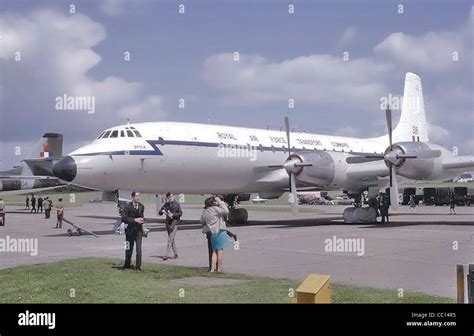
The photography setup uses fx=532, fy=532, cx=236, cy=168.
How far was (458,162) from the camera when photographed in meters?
26.6

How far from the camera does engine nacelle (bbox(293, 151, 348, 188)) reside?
86.5 feet

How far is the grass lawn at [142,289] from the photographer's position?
939 cm

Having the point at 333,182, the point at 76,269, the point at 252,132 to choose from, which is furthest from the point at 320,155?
the point at 76,269

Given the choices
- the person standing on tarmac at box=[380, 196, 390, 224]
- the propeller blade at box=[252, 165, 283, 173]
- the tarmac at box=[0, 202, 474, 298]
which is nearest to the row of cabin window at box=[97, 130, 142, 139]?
the tarmac at box=[0, 202, 474, 298]

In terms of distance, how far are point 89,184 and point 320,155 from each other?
37.8 feet

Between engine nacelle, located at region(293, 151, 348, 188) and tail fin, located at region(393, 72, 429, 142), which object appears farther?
tail fin, located at region(393, 72, 429, 142)

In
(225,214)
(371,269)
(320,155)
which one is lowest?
(371,269)

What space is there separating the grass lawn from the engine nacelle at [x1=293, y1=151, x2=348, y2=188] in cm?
1409

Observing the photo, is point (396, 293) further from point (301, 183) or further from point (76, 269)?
point (301, 183)

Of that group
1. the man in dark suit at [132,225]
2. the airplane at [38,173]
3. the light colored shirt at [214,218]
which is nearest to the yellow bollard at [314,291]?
the light colored shirt at [214,218]

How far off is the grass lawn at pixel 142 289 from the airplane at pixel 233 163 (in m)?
9.93

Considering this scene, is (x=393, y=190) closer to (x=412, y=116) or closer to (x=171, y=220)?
(x=171, y=220)

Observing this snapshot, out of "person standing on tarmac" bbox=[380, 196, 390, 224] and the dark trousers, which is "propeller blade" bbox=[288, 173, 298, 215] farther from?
the dark trousers

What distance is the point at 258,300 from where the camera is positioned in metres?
9.30
